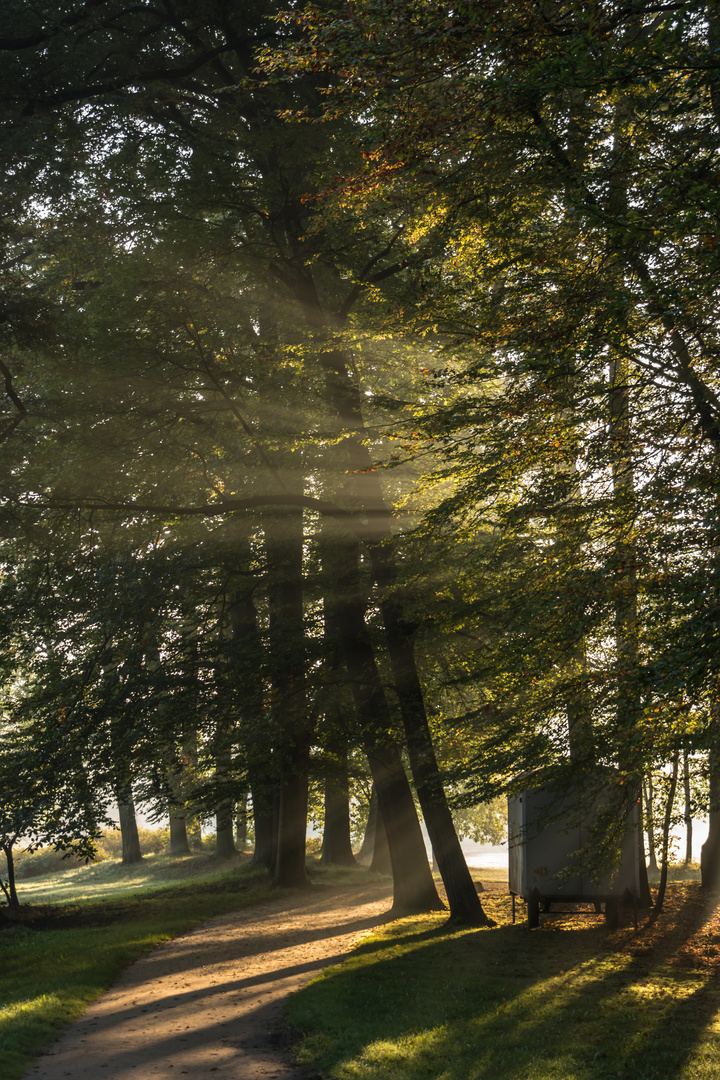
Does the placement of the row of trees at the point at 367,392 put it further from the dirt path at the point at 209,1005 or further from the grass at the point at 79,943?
the dirt path at the point at 209,1005

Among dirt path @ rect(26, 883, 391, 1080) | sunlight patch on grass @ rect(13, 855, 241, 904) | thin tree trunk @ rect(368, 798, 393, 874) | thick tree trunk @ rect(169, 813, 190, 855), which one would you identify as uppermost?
dirt path @ rect(26, 883, 391, 1080)

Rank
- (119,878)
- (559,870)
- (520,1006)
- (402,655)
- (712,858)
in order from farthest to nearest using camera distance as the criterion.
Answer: (119,878) < (712,858) < (402,655) < (559,870) < (520,1006)

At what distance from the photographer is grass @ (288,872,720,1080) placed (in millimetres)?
6945

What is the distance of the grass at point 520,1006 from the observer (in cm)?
695

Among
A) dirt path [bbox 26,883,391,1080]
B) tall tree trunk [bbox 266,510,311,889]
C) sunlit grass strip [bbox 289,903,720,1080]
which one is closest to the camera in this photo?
sunlit grass strip [bbox 289,903,720,1080]

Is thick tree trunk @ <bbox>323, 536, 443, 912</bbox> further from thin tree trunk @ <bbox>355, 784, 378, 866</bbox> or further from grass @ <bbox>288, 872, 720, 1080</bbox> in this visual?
thin tree trunk @ <bbox>355, 784, 378, 866</bbox>

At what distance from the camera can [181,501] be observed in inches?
642

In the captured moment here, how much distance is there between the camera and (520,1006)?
872 centimetres

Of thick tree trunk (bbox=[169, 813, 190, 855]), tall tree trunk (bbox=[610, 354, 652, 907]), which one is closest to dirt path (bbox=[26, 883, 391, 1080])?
tall tree trunk (bbox=[610, 354, 652, 907])

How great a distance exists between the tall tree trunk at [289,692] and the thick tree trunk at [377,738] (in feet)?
3.12

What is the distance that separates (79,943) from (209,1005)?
15.4 feet

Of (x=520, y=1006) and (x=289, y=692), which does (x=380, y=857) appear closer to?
(x=289, y=692)

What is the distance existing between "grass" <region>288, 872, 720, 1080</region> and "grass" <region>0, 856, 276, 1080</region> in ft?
8.41

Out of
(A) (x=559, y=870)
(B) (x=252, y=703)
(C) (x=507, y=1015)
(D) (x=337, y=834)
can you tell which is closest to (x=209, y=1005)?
(C) (x=507, y=1015)
